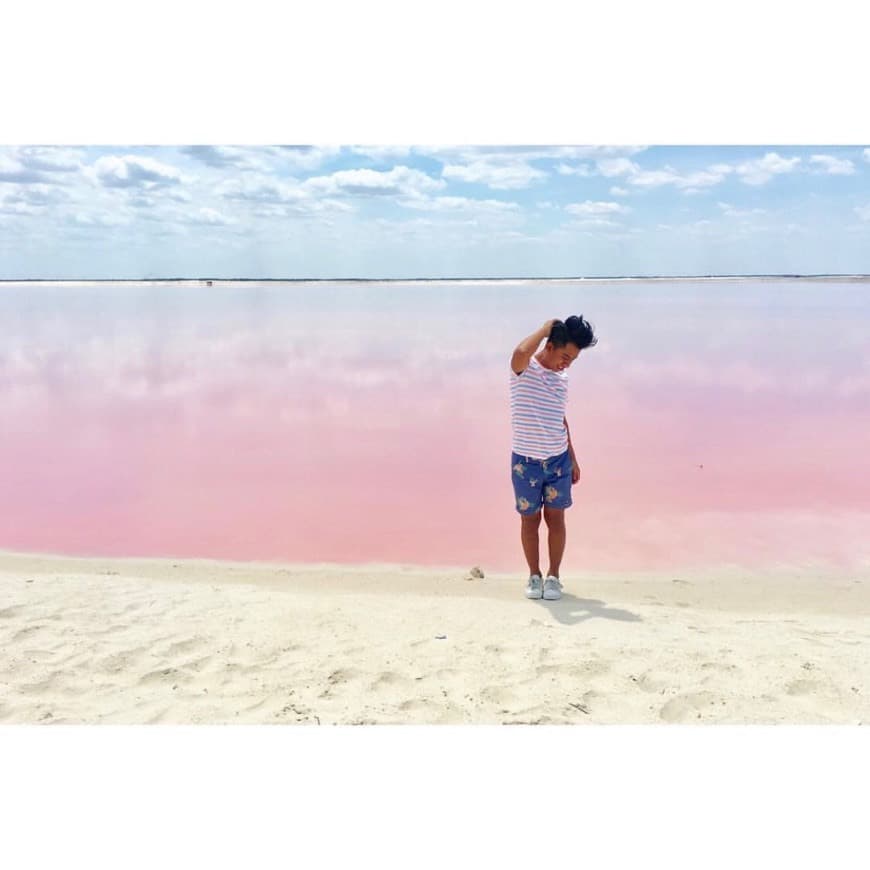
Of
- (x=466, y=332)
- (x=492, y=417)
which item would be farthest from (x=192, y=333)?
(x=492, y=417)

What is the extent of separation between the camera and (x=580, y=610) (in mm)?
4031

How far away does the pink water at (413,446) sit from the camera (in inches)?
201

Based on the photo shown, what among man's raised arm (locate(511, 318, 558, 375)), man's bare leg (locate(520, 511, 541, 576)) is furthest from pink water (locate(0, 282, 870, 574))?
man's raised arm (locate(511, 318, 558, 375))

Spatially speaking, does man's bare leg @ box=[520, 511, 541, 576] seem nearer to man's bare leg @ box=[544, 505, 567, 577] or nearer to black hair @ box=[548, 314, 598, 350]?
man's bare leg @ box=[544, 505, 567, 577]

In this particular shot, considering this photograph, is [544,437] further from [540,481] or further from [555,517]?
[555,517]

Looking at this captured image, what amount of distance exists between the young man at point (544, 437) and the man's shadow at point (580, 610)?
6 cm

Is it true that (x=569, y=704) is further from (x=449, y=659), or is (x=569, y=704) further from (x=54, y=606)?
(x=54, y=606)

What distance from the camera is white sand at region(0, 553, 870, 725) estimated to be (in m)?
3.09

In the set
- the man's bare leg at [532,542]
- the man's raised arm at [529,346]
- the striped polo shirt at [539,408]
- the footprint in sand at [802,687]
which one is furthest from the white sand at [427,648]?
the man's raised arm at [529,346]

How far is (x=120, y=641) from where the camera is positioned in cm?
357

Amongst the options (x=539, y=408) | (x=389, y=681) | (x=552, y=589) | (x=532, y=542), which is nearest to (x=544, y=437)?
(x=539, y=408)

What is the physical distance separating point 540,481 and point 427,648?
1.06 meters

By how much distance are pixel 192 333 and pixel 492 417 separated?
288 inches

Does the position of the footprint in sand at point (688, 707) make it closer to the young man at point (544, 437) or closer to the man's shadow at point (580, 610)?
the man's shadow at point (580, 610)
